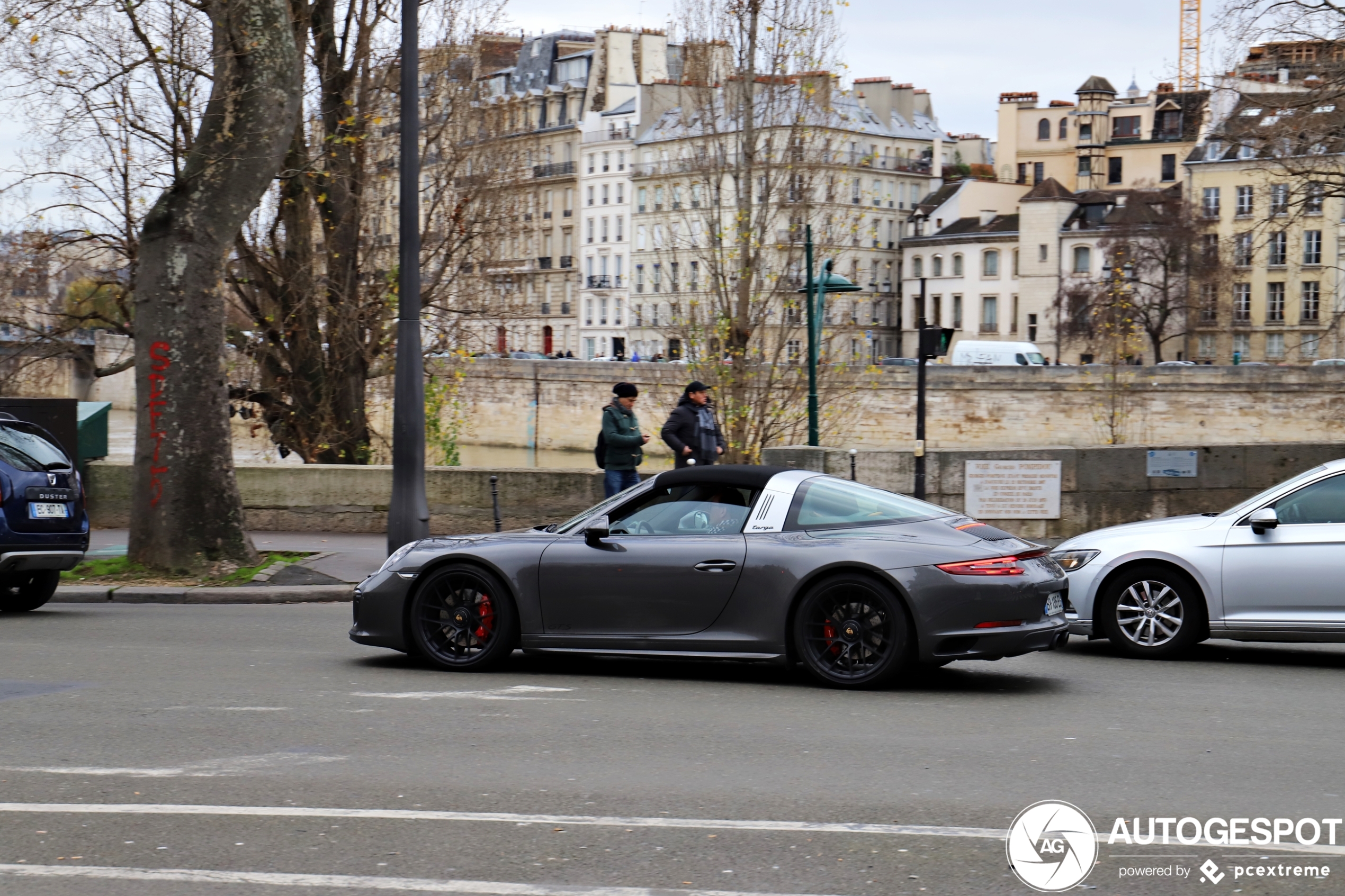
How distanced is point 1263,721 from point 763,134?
21.3 m

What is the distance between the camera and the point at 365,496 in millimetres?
20641

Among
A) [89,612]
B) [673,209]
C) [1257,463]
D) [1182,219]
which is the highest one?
[1182,219]

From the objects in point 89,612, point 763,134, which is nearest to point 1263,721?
point 89,612

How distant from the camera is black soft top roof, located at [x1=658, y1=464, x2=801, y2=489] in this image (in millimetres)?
9977

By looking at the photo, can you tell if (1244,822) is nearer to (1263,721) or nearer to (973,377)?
(1263,721)

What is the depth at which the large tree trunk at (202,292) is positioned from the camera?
15.7 metres

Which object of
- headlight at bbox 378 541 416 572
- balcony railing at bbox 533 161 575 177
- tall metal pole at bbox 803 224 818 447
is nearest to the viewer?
headlight at bbox 378 541 416 572

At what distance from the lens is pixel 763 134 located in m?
28.6

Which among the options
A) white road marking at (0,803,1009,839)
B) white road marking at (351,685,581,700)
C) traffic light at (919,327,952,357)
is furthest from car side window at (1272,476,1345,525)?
traffic light at (919,327,952,357)

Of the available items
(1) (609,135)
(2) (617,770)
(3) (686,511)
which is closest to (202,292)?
(3) (686,511)

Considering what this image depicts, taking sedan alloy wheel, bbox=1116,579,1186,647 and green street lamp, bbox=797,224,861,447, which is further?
green street lamp, bbox=797,224,861,447

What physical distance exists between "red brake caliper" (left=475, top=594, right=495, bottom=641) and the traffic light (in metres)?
11.2

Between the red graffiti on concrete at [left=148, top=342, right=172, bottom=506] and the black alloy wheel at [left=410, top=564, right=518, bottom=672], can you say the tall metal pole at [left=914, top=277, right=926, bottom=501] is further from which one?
the black alloy wheel at [left=410, top=564, right=518, bottom=672]

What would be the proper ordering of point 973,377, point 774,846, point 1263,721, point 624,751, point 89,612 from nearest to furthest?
point 774,846, point 624,751, point 1263,721, point 89,612, point 973,377
